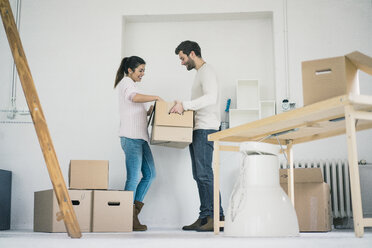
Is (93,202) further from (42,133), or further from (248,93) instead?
(248,93)

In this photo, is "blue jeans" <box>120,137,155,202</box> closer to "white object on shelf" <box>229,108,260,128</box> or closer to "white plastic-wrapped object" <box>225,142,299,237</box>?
"white object on shelf" <box>229,108,260,128</box>

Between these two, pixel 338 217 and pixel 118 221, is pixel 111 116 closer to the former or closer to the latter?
pixel 118 221

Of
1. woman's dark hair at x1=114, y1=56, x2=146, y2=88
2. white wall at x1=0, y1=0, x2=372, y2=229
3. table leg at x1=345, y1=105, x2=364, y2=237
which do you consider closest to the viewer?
table leg at x1=345, y1=105, x2=364, y2=237

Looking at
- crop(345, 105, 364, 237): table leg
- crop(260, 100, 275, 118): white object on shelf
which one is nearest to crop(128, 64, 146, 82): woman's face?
crop(260, 100, 275, 118): white object on shelf

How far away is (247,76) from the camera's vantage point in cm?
452

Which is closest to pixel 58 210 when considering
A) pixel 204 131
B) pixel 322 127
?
pixel 204 131

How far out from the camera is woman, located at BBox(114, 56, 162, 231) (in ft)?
11.0

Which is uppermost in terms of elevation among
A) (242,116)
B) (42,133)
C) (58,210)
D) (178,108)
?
(242,116)

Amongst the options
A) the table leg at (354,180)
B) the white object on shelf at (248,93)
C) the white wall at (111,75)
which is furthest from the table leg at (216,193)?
the white object on shelf at (248,93)

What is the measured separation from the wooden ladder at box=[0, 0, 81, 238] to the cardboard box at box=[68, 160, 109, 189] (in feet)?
4.52

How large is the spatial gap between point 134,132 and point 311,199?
4.69 feet

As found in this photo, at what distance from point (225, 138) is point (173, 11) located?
2.48 meters

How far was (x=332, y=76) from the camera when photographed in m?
1.67

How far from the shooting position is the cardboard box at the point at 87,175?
321cm
